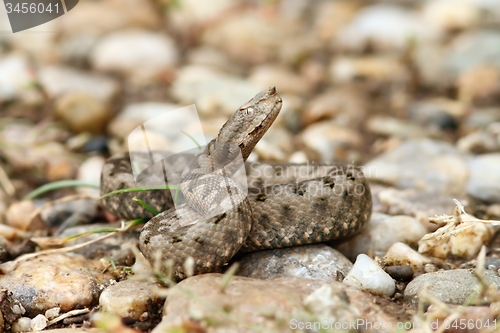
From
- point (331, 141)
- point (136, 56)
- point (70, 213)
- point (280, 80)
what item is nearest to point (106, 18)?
point (136, 56)

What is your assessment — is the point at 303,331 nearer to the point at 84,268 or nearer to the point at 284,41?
the point at 84,268

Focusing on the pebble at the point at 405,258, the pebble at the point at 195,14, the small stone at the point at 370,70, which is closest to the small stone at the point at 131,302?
the pebble at the point at 405,258

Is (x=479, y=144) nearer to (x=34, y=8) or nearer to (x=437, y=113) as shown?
(x=437, y=113)

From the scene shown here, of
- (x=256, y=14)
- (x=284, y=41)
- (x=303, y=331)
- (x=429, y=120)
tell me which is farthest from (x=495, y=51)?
(x=303, y=331)

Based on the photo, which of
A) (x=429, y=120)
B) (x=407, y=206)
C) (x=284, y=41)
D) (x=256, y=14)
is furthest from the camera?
(x=256, y=14)

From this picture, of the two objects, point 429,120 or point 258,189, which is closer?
point 258,189

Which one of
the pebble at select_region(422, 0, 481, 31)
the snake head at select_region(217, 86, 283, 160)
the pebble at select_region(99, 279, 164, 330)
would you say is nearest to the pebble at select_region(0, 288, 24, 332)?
the pebble at select_region(99, 279, 164, 330)
